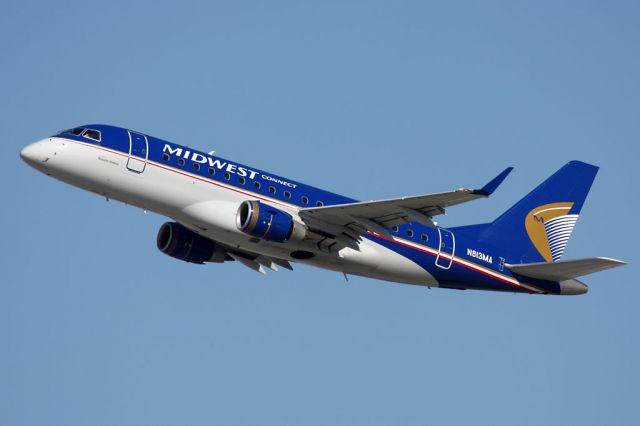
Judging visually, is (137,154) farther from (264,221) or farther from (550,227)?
(550,227)

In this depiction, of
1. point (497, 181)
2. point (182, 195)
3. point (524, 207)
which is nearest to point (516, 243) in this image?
point (524, 207)

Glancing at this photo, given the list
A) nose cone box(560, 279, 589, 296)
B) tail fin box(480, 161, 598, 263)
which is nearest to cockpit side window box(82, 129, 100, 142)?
tail fin box(480, 161, 598, 263)

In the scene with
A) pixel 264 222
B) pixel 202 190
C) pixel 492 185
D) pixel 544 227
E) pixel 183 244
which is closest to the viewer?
pixel 492 185

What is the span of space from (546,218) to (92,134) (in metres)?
23.8

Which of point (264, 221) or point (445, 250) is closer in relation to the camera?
point (264, 221)

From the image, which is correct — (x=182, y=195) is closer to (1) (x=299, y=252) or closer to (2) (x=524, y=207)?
(1) (x=299, y=252)

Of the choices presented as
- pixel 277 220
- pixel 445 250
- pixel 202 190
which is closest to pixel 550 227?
pixel 445 250

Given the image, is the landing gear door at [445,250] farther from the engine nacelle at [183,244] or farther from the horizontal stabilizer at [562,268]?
the engine nacelle at [183,244]

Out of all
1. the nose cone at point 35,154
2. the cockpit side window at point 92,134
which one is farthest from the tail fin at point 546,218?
the nose cone at point 35,154

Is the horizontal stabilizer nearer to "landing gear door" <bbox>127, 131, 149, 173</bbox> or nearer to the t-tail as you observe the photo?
the t-tail

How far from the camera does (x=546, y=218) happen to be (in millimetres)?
53281

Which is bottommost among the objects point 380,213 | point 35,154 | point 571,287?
point 35,154

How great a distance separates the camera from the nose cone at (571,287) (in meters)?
49.7

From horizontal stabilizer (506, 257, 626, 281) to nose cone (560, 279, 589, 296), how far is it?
0.54 meters
